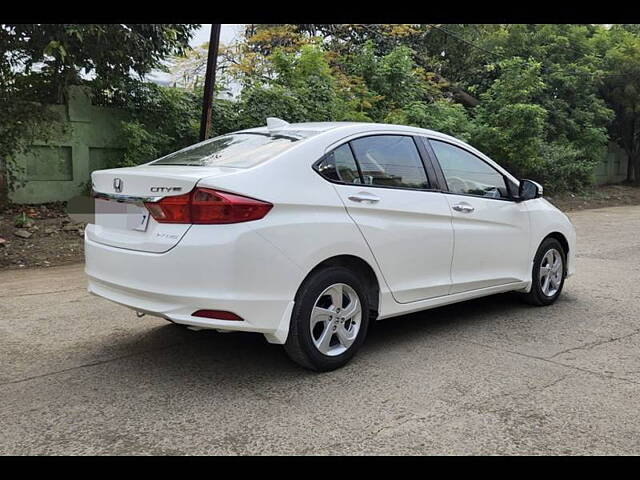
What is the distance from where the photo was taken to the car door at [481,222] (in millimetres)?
4945

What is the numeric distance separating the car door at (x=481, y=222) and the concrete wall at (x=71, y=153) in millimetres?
7527

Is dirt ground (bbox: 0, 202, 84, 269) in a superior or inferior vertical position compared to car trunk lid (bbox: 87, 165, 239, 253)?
inferior

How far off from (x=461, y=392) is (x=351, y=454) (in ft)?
3.48

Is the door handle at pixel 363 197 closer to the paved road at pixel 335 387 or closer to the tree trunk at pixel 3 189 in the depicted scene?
the paved road at pixel 335 387

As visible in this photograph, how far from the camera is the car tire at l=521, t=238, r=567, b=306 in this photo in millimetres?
5805

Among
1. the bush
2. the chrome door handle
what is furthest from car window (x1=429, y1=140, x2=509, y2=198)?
the bush

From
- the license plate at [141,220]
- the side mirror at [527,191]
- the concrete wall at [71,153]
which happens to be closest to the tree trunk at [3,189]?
the concrete wall at [71,153]

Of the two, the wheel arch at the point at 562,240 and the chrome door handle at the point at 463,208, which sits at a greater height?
the chrome door handle at the point at 463,208

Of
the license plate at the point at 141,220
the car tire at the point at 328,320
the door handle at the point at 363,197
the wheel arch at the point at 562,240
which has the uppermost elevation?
the door handle at the point at 363,197

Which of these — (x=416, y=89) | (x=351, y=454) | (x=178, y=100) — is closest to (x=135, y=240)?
(x=351, y=454)

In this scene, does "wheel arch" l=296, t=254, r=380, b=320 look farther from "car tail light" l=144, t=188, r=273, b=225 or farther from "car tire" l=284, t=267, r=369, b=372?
"car tail light" l=144, t=188, r=273, b=225

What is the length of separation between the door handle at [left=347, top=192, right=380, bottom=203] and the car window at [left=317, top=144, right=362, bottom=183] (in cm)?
12

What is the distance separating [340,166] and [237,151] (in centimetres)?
75

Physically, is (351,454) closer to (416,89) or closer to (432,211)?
(432,211)
